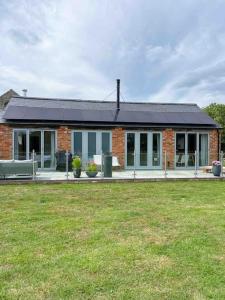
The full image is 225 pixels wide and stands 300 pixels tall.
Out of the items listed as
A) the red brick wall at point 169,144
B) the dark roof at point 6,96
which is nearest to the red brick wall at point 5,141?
the red brick wall at point 169,144

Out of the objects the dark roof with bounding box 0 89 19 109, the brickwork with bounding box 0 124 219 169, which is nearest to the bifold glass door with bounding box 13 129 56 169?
the brickwork with bounding box 0 124 219 169

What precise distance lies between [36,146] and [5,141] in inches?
66.3

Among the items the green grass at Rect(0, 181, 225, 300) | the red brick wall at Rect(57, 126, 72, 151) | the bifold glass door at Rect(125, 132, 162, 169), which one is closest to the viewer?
the green grass at Rect(0, 181, 225, 300)

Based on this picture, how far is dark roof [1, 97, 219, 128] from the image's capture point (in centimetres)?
2088

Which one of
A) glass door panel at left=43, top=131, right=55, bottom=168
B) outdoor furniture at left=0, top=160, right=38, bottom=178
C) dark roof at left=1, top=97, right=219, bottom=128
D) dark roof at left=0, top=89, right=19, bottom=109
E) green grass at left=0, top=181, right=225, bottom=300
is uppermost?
dark roof at left=0, top=89, right=19, bottom=109

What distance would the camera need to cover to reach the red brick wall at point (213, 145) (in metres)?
22.4

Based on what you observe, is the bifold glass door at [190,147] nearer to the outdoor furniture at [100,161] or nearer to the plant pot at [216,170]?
the outdoor furniture at [100,161]

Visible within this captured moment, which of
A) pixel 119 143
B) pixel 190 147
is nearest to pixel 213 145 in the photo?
pixel 190 147

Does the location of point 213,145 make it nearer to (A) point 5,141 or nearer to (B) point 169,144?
(B) point 169,144

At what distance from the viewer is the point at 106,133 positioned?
21297 millimetres

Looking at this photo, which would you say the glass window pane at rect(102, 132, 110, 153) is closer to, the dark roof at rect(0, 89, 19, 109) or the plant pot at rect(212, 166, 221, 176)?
the plant pot at rect(212, 166, 221, 176)

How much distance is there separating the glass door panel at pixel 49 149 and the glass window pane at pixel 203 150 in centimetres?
884

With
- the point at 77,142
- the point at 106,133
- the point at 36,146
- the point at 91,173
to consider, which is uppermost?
the point at 106,133

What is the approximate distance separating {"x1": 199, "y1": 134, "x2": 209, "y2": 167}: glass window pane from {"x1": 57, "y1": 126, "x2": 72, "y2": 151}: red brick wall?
7967 mm
